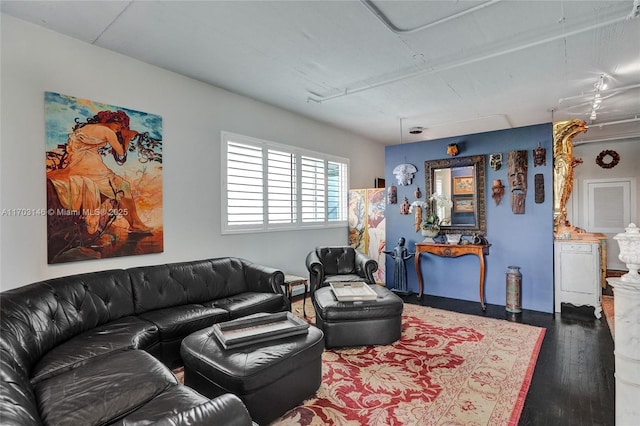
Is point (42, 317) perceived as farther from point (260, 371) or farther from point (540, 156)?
point (540, 156)

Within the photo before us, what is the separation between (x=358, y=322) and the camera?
10.6ft

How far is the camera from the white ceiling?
2.60 meters

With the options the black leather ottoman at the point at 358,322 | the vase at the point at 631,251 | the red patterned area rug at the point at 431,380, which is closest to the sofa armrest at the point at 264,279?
the black leather ottoman at the point at 358,322

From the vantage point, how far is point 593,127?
6.15m

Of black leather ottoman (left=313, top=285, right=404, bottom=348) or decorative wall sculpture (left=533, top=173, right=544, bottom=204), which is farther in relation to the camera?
decorative wall sculpture (left=533, top=173, right=544, bottom=204)

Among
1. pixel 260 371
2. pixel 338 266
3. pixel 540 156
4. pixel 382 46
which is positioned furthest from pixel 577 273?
pixel 260 371

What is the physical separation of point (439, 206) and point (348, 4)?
11.4ft

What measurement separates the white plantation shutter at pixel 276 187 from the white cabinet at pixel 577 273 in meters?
3.42

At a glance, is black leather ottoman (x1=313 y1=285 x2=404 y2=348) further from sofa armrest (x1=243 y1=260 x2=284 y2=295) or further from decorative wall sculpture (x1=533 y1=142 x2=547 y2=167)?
decorative wall sculpture (x1=533 y1=142 x2=547 y2=167)

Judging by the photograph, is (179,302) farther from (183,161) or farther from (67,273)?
(183,161)

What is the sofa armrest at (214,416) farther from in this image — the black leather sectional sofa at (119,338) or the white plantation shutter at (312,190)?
the white plantation shutter at (312,190)

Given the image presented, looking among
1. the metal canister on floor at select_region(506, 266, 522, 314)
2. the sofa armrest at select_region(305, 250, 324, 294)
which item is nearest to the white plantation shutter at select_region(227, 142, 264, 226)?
the sofa armrest at select_region(305, 250, 324, 294)

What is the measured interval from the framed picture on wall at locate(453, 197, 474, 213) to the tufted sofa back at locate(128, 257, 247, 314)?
3.28 meters

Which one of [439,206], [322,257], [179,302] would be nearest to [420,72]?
[439,206]
